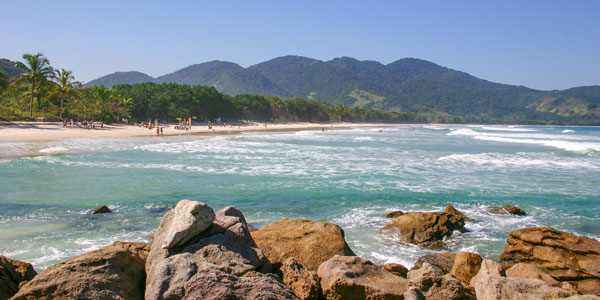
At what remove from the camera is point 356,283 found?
481 cm

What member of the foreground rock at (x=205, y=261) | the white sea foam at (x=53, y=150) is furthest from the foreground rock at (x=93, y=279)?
the white sea foam at (x=53, y=150)

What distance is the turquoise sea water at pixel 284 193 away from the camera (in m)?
10.1

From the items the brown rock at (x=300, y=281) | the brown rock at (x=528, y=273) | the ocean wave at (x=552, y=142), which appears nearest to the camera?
the brown rock at (x=300, y=281)

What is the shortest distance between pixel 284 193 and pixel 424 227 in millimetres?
6661

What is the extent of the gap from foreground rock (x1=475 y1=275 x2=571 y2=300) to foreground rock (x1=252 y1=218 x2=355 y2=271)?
8.25 feet

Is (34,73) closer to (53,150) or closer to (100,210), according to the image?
(53,150)

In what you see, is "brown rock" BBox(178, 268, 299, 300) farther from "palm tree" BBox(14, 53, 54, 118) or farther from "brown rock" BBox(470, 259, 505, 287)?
"palm tree" BBox(14, 53, 54, 118)

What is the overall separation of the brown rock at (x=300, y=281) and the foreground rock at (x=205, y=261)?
32 cm

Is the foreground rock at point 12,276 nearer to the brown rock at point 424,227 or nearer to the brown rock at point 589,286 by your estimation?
the brown rock at point 424,227

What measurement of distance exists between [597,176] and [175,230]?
24194mm

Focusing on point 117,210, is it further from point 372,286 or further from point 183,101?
point 183,101

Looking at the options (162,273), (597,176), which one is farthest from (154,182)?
(597,176)

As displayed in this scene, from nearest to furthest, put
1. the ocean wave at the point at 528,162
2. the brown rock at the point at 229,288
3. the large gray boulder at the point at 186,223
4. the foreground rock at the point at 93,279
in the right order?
the brown rock at the point at 229,288, the foreground rock at the point at 93,279, the large gray boulder at the point at 186,223, the ocean wave at the point at 528,162

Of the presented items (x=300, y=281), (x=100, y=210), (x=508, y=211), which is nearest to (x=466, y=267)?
(x=300, y=281)
